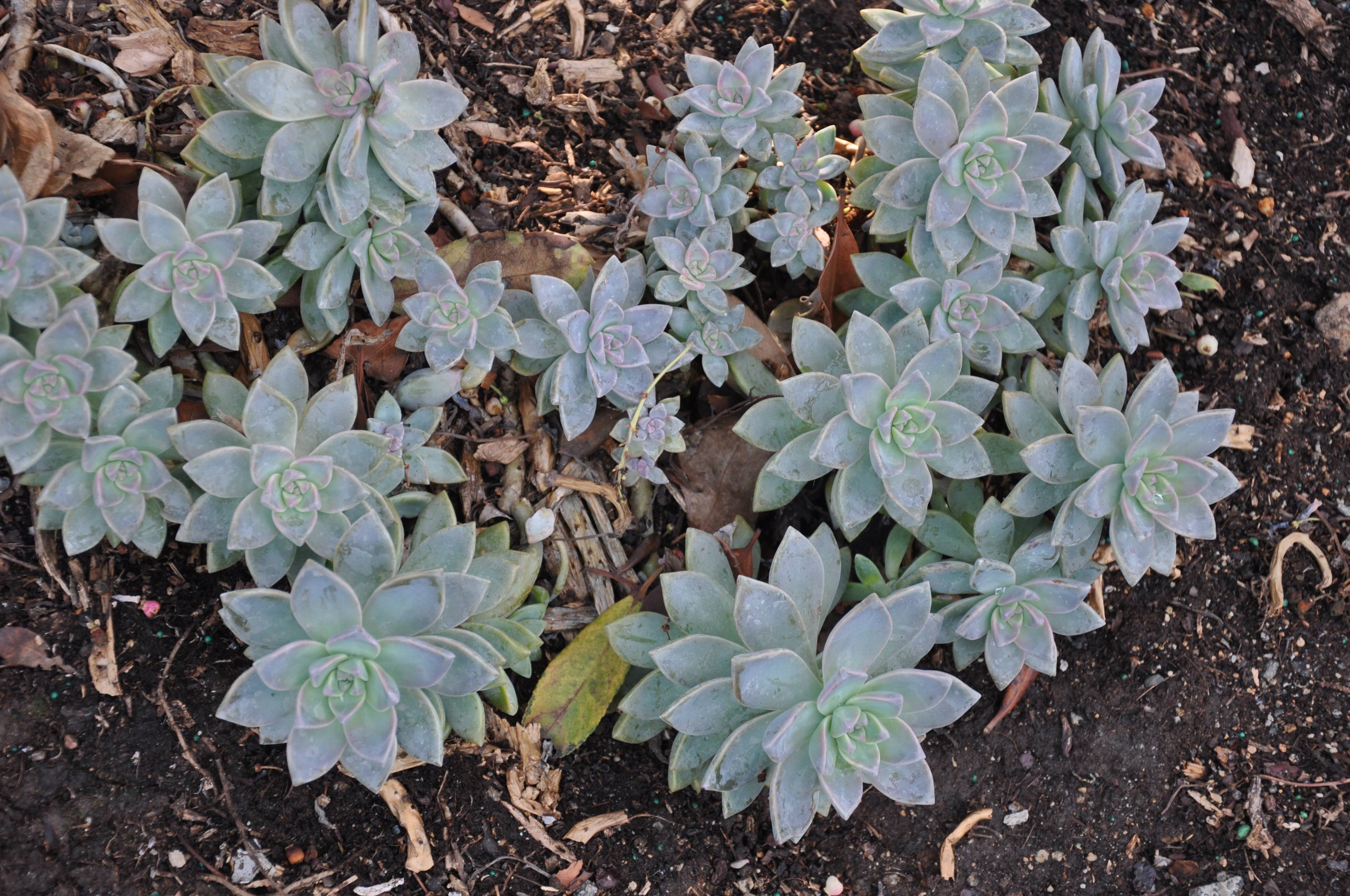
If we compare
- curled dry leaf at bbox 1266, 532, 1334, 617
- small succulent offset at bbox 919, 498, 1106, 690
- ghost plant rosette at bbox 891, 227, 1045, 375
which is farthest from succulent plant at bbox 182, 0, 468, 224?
curled dry leaf at bbox 1266, 532, 1334, 617

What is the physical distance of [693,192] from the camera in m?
2.44

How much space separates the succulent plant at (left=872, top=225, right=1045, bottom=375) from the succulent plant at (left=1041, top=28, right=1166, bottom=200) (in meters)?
0.40

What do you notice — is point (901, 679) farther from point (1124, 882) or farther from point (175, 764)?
point (175, 764)

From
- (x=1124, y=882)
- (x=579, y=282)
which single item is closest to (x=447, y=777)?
(x=579, y=282)

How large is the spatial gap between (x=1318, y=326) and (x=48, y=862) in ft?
12.2

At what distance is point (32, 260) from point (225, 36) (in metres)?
0.91

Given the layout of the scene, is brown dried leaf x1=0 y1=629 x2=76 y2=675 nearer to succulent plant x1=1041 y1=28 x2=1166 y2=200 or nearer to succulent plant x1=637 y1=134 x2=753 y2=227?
succulent plant x1=637 y1=134 x2=753 y2=227

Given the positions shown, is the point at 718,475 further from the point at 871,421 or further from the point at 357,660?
the point at 357,660

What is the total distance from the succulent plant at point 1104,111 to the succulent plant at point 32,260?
8.08ft

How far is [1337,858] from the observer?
2588 mm

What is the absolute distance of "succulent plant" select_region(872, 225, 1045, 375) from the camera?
2395 millimetres

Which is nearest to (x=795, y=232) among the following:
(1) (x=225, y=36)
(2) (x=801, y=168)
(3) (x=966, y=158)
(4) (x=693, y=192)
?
(2) (x=801, y=168)

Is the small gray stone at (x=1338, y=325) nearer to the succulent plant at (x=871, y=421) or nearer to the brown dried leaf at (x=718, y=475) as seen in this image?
the succulent plant at (x=871, y=421)

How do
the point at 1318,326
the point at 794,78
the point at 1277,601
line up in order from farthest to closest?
the point at 1318,326 < the point at 1277,601 < the point at 794,78
